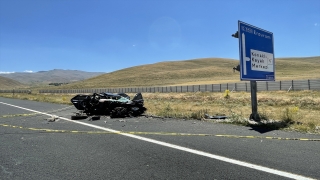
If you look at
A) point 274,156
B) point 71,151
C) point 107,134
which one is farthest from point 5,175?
point 274,156

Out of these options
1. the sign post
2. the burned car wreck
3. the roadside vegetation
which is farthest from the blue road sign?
the burned car wreck

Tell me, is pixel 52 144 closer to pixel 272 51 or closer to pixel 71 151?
pixel 71 151

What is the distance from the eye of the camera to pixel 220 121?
910 cm

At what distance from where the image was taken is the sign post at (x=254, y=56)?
930 centimetres

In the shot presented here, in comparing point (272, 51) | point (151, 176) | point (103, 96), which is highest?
point (272, 51)

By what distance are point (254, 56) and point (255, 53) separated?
0.42 ft

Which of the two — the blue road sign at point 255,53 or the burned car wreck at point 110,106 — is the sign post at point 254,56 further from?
the burned car wreck at point 110,106

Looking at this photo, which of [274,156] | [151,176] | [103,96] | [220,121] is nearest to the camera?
[151,176]

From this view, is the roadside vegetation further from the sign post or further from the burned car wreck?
the sign post

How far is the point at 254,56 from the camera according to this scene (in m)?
9.77

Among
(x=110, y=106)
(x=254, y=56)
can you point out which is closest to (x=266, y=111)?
(x=254, y=56)

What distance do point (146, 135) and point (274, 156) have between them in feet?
11.0

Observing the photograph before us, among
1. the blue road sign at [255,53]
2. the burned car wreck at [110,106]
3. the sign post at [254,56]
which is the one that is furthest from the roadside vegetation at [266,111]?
the blue road sign at [255,53]

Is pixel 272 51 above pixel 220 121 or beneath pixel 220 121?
above
